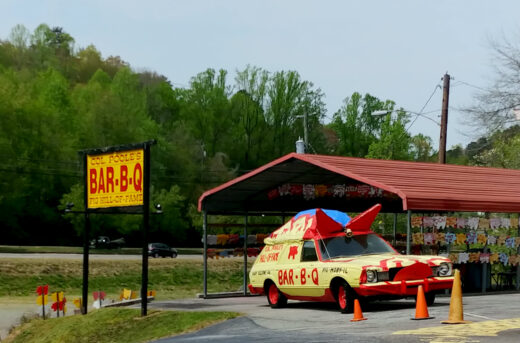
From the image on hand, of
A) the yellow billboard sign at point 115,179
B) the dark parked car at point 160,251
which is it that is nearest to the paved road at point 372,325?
the yellow billboard sign at point 115,179

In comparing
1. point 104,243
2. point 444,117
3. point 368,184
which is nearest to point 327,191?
point 368,184

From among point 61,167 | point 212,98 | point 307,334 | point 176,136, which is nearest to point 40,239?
point 61,167

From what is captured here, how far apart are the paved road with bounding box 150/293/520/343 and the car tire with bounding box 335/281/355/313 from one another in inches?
8.6

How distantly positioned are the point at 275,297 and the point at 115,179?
15.9 feet

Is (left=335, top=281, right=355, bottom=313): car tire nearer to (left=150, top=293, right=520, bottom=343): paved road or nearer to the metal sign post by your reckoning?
(left=150, top=293, right=520, bottom=343): paved road

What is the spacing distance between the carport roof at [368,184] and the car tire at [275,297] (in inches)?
142

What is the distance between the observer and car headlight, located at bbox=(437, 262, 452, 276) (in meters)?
18.7

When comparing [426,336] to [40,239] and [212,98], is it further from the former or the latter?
[212,98]

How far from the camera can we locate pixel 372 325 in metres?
16.1

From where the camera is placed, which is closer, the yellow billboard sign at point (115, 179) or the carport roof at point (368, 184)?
the yellow billboard sign at point (115, 179)

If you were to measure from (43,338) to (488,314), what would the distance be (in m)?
10.6

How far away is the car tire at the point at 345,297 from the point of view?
18.6 metres

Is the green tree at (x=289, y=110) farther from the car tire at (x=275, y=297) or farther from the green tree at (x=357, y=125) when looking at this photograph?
the car tire at (x=275, y=297)

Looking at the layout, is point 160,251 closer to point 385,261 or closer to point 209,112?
point 209,112
